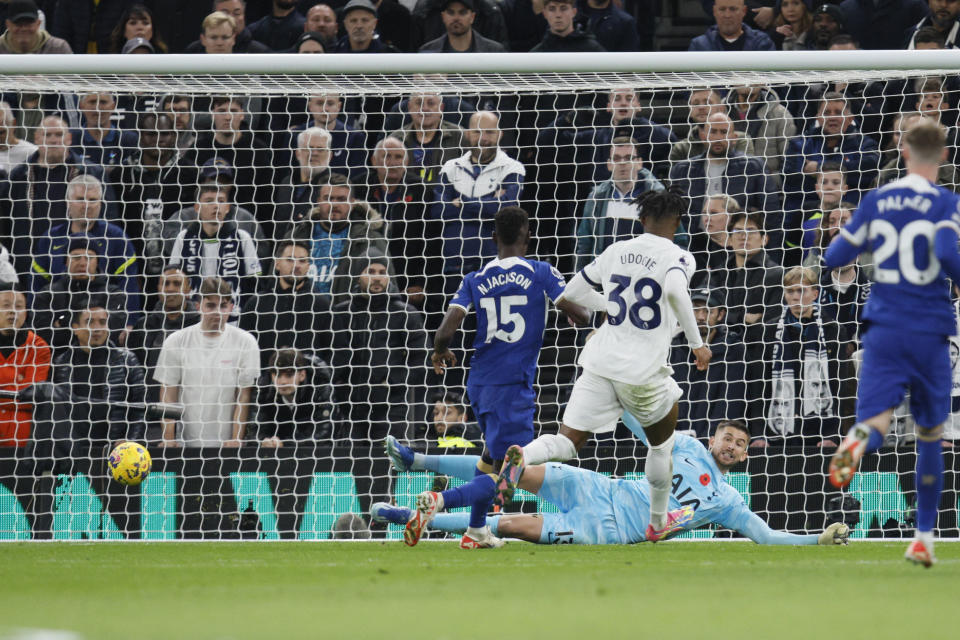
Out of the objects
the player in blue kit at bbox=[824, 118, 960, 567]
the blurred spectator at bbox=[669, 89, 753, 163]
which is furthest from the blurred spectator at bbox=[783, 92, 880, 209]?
the player in blue kit at bbox=[824, 118, 960, 567]

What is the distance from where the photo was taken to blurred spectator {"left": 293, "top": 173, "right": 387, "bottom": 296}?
10844 millimetres

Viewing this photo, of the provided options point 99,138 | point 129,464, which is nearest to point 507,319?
point 129,464

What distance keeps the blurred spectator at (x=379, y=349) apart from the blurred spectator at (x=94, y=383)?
5.28 feet

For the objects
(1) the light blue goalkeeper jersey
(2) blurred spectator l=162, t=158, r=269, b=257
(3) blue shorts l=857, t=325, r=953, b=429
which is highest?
(2) blurred spectator l=162, t=158, r=269, b=257

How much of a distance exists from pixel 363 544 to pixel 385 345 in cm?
202

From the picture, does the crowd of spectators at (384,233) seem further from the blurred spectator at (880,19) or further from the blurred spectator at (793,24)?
the blurred spectator at (880,19)

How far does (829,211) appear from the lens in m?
10.7

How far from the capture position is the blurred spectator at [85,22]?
1387 centimetres

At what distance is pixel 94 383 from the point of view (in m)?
10.5

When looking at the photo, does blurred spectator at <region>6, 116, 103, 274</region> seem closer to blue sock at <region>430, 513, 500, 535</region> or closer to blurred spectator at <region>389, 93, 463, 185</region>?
blurred spectator at <region>389, 93, 463, 185</region>

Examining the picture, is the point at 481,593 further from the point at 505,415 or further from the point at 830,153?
the point at 830,153

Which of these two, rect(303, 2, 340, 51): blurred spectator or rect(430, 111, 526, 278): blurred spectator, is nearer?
rect(430, 111, 526, 278): blurred spectator

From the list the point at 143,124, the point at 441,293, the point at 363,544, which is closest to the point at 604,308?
the point at 363,544

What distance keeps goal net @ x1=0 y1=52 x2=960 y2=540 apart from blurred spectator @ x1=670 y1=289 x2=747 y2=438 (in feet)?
0.10
